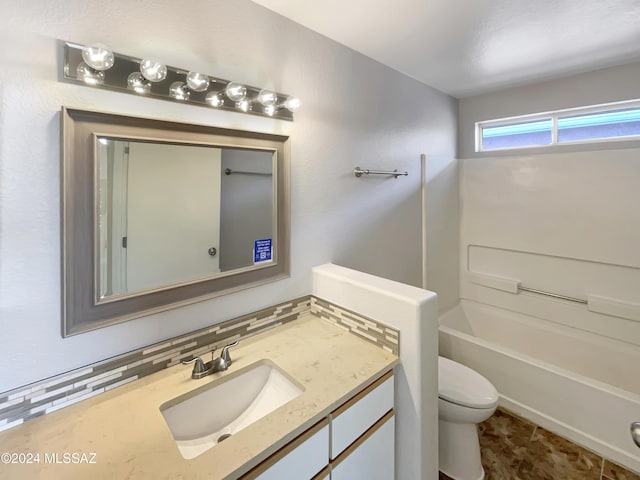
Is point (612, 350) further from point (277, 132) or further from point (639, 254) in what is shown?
point (277, 132)

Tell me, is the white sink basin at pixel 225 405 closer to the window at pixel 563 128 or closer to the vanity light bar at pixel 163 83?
the vanity light bar at pixel 163 83

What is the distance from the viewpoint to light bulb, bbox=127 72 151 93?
1.04 metres

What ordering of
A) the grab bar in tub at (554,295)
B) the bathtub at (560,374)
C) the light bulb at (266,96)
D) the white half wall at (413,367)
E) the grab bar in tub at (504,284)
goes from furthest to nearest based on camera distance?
1. the grab bar in tub at (504,284)
2. the grab bar in tub at (554,295)
3. the bathtub at (560,374)
4. the light bulb at (266,96)
5. the white half wall at (413,367)

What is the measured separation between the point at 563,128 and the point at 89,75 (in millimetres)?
3188

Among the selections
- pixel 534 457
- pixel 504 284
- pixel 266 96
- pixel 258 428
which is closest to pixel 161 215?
pixel 266 96

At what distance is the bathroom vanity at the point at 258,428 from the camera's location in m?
0.77

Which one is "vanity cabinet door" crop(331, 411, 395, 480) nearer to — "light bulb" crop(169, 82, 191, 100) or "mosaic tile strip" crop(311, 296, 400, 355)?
"mosaic tile strip" crop(311, 296, 400, 355)

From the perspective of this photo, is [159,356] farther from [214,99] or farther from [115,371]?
[214,99]

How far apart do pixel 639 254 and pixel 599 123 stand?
104cm

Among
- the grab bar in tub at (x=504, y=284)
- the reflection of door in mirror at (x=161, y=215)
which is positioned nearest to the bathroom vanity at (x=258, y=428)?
the reflection of door in mirror at (x=161, y=215)

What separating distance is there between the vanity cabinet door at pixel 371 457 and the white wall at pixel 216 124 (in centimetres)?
72

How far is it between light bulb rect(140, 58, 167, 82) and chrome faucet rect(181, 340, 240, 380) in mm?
1039

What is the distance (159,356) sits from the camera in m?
1.16

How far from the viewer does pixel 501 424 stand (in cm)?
200
